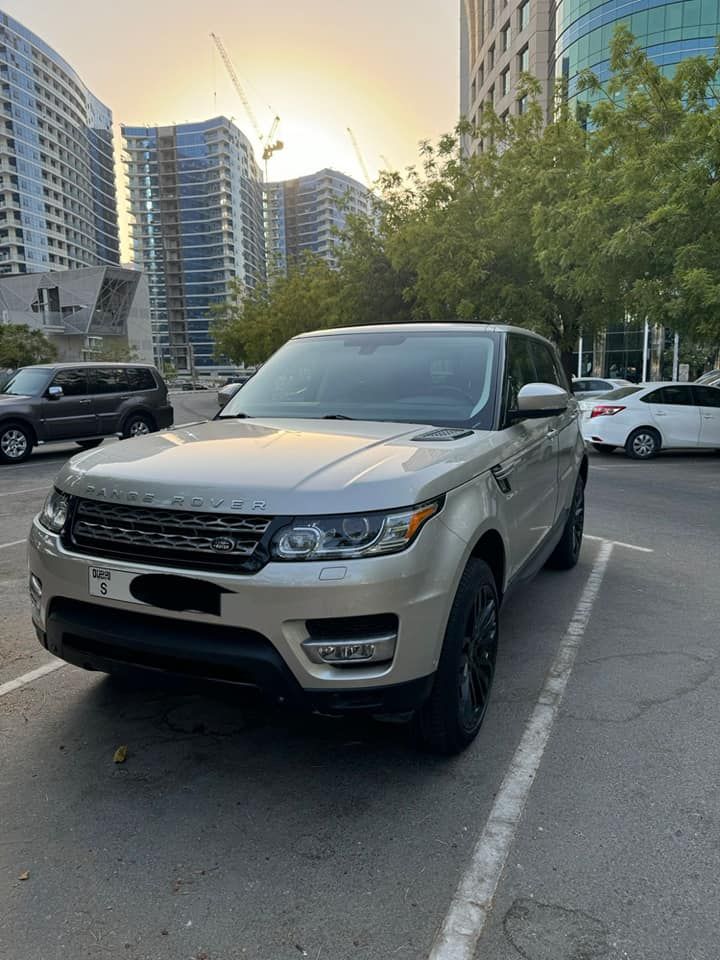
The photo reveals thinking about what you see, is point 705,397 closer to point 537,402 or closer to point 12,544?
point 537,402

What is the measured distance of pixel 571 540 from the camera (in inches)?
232

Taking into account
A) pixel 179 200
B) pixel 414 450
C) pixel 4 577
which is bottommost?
pixel 4 577

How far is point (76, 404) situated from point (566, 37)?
4017cm

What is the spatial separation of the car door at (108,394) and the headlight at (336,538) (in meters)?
13.3

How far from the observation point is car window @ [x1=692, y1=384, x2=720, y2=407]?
45.4 ft

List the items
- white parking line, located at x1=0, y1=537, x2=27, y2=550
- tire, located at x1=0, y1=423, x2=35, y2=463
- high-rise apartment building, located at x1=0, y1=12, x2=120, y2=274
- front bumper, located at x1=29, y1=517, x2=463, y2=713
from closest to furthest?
1. front bumper, located at x1=29, y1=517, x2=463, y2=713
2. white parking line, located at x1=0, y1=537, x2=27, y2=550
3. tire, located at x1=0, y1=423, x2=35, y2=463
4. high-rise apartment building, located at x1=0, y1=12, x2=120, y2=274

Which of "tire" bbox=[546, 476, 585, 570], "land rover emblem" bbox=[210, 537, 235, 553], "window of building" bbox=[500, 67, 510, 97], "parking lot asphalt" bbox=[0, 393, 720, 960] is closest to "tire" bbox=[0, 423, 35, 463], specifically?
"parking lot asphalt" bbox=[0, 393, 720, 960]

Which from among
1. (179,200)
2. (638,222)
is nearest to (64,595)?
(638,222)

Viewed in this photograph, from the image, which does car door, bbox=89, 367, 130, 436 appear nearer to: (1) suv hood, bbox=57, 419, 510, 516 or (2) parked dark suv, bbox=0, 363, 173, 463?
(2) parked dark suv, bbox=0, 363, 173, 463

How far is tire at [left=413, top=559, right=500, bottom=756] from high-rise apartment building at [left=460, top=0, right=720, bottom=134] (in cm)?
2984

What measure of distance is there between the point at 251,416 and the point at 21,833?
231 centimetres

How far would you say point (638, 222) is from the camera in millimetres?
11953

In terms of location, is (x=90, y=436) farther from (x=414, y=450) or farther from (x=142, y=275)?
(x=142, y=275)

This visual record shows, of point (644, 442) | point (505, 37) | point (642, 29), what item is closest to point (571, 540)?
point (644, 442)
